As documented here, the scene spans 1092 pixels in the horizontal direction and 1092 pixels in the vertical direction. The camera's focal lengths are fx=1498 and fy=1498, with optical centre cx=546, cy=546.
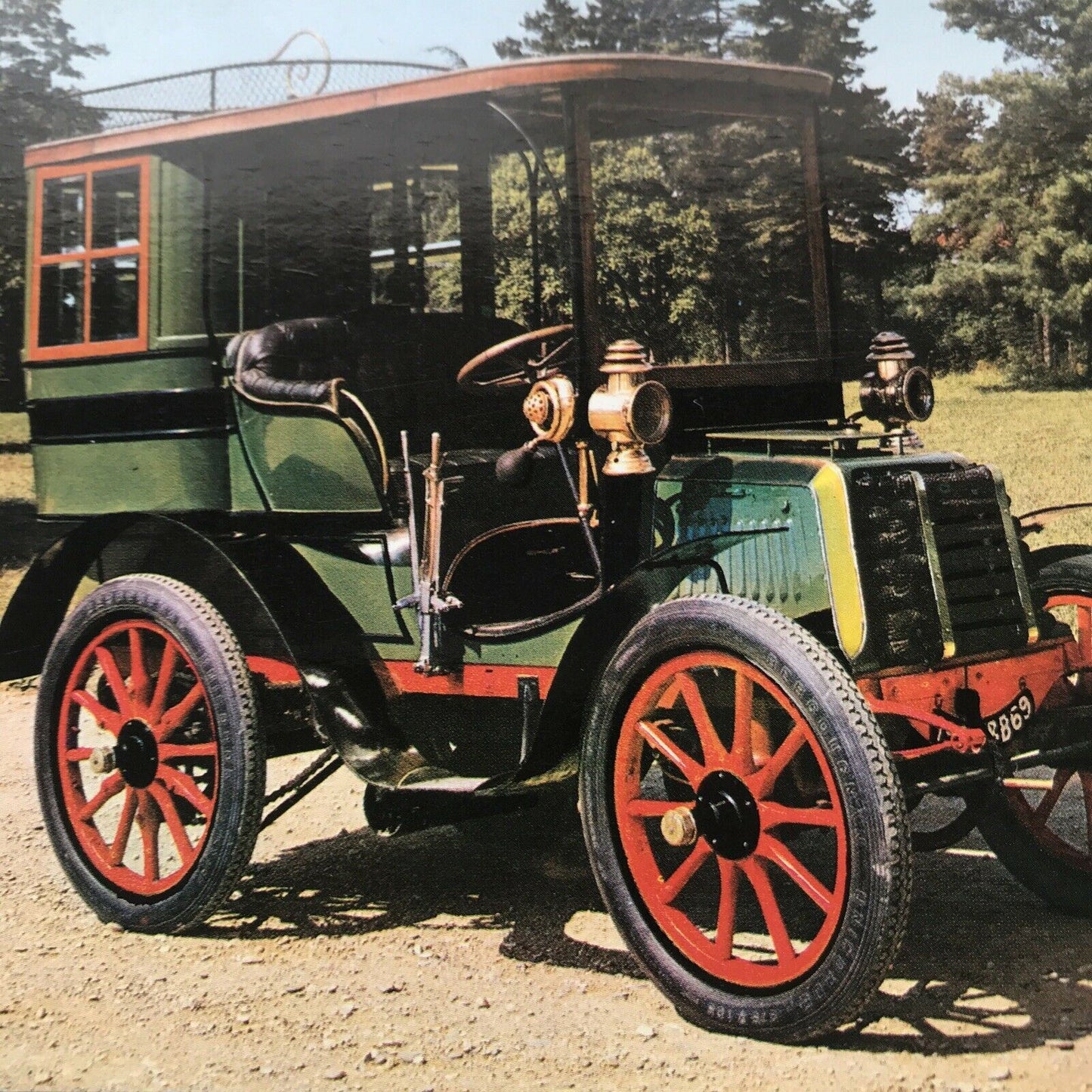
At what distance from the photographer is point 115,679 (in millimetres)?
4309

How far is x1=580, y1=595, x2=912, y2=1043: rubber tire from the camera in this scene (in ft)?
9.43

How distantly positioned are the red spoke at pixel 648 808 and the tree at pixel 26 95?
106 inches

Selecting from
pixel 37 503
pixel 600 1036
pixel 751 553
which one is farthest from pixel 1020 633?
pixel 37 503

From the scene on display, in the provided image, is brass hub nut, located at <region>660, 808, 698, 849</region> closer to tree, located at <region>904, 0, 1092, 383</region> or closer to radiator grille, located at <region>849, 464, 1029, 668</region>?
radiator grille, located at <region>849, 464, 1029, 668</region>

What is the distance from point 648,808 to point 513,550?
96 centimetres

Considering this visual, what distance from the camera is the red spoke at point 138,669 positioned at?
424 centimetres

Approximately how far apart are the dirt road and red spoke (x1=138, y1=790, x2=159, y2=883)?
18 centimetres

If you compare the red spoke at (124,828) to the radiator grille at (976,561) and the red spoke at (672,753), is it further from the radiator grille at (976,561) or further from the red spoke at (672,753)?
the radiator grille at (976,561)

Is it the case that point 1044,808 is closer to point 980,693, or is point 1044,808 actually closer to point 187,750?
point 980,693

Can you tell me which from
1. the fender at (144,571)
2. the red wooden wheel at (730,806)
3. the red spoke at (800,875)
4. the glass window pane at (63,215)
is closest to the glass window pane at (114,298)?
the glass window pane at (63,215)

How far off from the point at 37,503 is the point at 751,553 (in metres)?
Answer: 2.45

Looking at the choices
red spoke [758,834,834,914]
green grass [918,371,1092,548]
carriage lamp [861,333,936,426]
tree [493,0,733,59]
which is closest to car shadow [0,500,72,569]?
green grass [918,371,1092,548]

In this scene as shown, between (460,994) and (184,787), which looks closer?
(460,994)

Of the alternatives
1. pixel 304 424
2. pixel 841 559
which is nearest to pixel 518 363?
pixel 304 424
